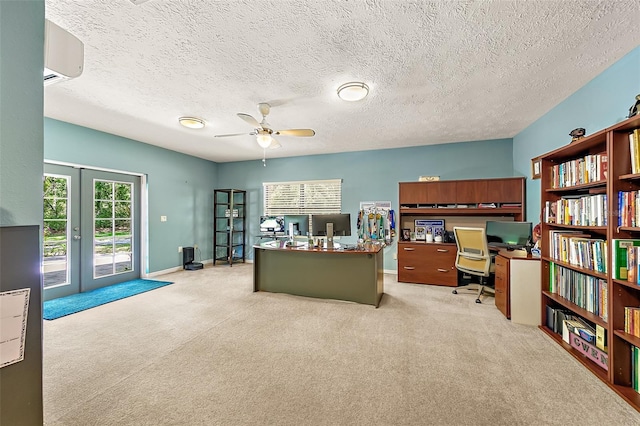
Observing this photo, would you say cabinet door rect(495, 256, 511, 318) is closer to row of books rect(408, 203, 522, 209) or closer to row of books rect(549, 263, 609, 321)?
row of books rect(549, 263, 609, 321)

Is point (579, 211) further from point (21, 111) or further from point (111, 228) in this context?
point (111, 228)

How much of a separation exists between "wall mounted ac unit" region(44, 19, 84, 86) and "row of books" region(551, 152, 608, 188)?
3508mm

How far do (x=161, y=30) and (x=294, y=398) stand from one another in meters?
2.85

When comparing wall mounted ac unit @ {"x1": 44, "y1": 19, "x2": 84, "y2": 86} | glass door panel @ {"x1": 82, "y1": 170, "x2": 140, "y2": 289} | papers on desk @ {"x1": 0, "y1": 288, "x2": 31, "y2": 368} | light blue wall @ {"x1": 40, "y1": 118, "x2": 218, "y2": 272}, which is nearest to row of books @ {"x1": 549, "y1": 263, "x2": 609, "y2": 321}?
papers on desk @ {"x1": 0, "y1": 288, "x2": 31, "y2": 368}

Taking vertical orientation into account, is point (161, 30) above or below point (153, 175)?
above

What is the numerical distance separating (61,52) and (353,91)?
2277 mm

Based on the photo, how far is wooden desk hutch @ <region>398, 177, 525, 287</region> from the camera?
4.46m

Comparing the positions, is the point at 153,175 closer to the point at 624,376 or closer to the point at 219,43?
the point at 219,43

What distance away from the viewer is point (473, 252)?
4.02 m

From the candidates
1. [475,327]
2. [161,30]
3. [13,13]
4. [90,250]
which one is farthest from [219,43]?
[90,250]

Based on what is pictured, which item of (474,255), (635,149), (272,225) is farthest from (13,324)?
(272,225)

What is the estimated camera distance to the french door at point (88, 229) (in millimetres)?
3926

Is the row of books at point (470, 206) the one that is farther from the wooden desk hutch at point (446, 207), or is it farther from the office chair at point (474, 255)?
the office chair at point (474, 255)

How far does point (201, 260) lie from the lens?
6.43m
